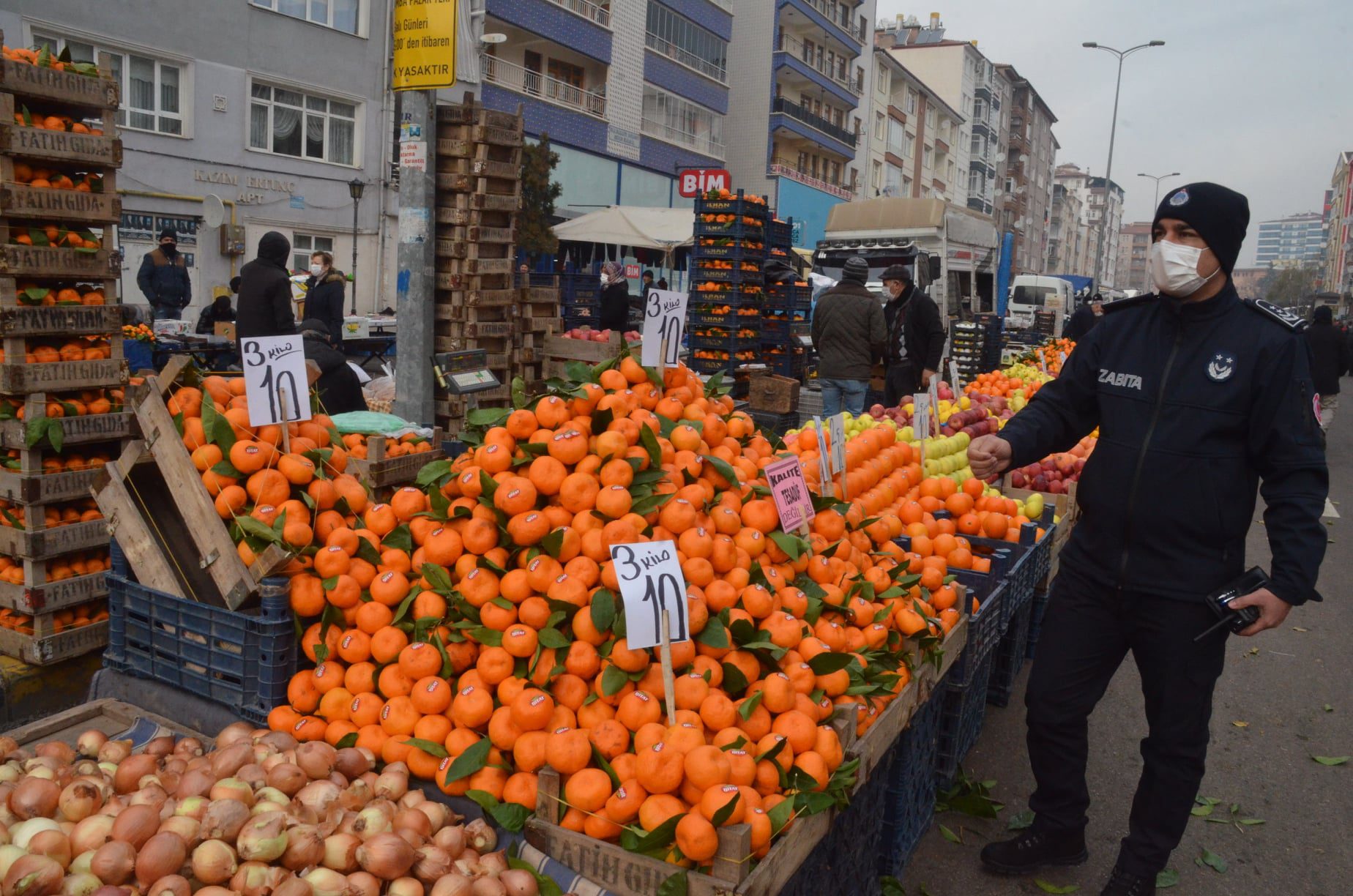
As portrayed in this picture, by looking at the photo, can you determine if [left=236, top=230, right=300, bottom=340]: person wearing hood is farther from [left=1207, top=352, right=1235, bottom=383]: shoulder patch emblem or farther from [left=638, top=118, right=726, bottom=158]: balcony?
[left=638, top=118, right=726, bottom=158]: balcony

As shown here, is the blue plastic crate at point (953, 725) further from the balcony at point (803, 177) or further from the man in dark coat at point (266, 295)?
the balcony at point (803, 177)

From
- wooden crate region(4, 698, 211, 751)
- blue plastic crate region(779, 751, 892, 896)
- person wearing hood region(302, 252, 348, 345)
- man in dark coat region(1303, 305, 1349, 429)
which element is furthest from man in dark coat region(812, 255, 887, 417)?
man in dark coat region(1303, 305, 1349, 429)

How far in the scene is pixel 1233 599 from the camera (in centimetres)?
309

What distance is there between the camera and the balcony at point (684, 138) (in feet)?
116

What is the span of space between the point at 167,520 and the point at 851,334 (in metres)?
7.36

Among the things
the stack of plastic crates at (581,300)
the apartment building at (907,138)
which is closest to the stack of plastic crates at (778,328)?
the stack of plastic crates at (581,300)

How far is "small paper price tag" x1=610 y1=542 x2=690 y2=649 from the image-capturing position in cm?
252

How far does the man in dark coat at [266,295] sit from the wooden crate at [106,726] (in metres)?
4.68

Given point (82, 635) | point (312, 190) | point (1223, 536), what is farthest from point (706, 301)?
point (312, 190)

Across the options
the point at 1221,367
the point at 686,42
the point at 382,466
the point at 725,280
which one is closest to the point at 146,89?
the point at 725,280

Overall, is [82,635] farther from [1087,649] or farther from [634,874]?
[1087,649]

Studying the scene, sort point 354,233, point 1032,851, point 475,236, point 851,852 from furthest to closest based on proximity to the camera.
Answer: point 354,233
point 475,236
point 1032,851
point 851,852

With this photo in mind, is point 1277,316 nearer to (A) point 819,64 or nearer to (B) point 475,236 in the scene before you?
(B) point 475,236

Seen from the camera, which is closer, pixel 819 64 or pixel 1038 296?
pixel 1038 296
